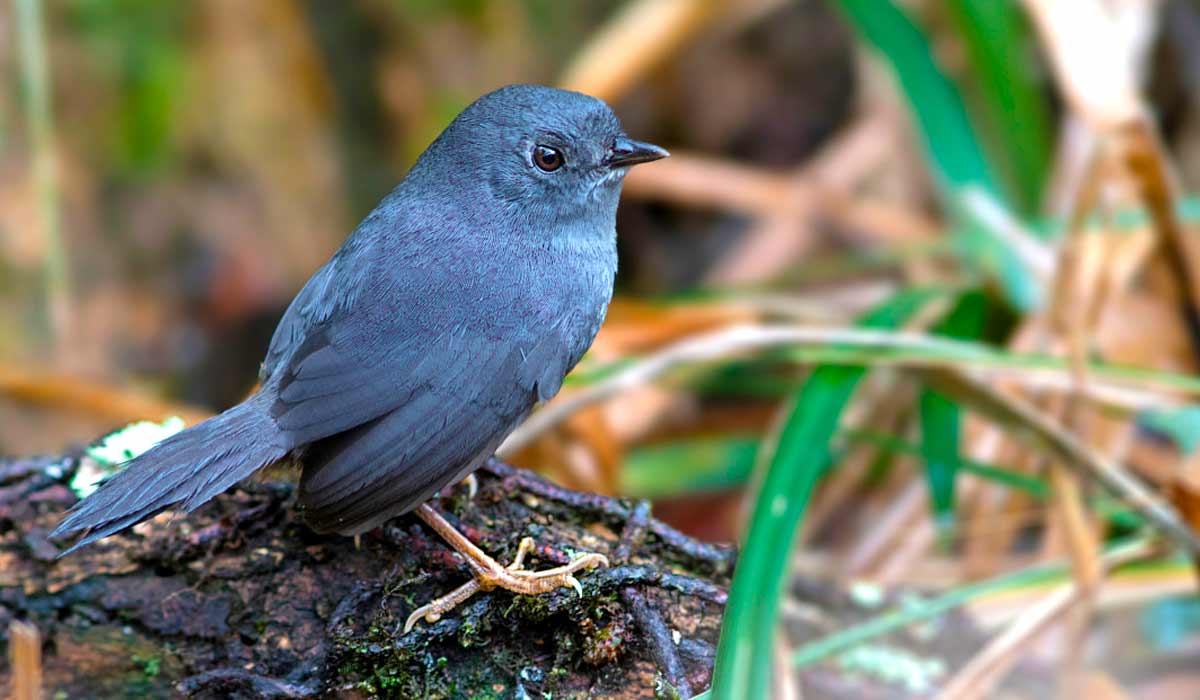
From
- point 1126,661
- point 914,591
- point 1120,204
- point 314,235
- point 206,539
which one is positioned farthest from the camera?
point 314,235

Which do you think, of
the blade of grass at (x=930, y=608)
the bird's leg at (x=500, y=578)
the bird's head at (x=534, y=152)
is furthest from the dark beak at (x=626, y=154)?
the blade of grass at (x=930, y=608)

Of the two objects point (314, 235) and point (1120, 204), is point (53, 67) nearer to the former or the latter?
point (314, 235)

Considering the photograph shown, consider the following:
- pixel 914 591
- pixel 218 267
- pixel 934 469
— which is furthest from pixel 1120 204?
pixel 218 267

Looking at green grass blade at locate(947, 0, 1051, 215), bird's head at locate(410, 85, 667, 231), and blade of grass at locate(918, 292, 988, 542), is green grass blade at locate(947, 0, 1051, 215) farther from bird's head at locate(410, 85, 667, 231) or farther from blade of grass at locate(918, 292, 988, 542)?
bird's head at locate(410, 85, 667, 231)

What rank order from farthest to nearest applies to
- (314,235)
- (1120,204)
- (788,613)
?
(314,235) → (1120,204) → (788,613)

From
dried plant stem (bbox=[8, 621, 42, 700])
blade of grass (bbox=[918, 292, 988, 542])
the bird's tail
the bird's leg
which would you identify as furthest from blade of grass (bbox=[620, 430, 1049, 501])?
dried plant stem (bbox=[8, 621, 42, 700])

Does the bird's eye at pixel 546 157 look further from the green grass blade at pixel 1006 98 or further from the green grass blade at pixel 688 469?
the green grass blade at pixel 1006 98

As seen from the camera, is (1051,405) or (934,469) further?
(1051,405)

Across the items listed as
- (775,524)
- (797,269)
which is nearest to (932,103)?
(797,269)
